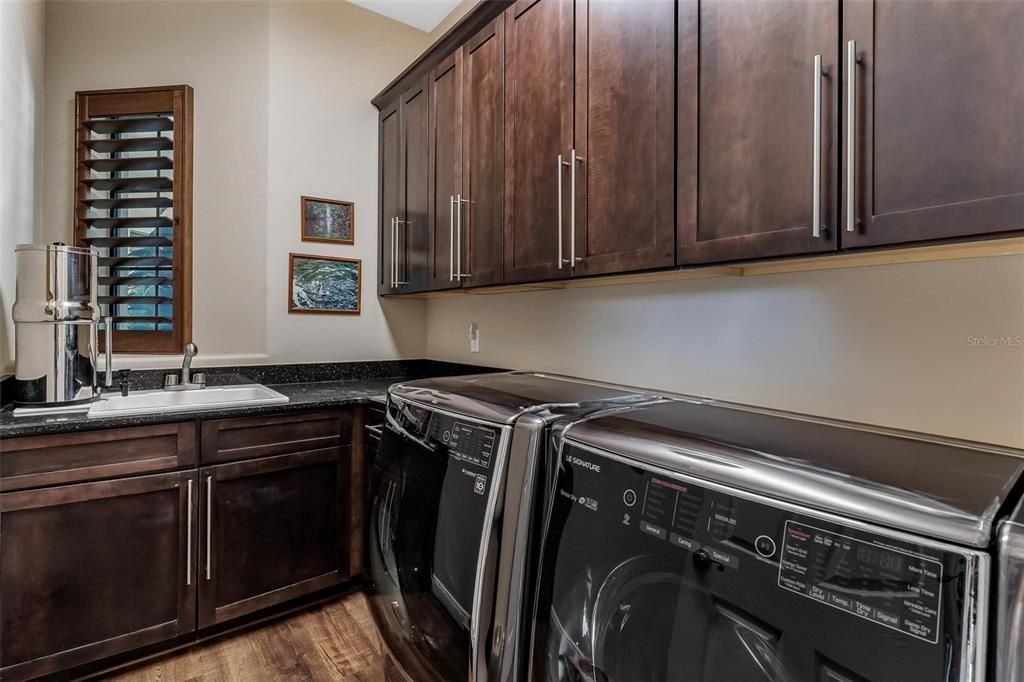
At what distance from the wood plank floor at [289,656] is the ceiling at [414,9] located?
2.94 meters

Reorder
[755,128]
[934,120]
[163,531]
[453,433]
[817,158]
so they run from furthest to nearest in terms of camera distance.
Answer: [163,531] → [453,433] → [755,128] → [817,158] → [934,120]

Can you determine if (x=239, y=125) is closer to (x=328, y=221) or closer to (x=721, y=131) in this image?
(x=328, y=221)

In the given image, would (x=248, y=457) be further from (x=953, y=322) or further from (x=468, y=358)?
(x=953, y=322)

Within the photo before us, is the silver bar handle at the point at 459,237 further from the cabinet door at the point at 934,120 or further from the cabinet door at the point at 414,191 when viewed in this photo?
the cabinet door at the point at 934,120

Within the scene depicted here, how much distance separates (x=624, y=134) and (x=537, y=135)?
0.40 m

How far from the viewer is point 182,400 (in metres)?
2.29

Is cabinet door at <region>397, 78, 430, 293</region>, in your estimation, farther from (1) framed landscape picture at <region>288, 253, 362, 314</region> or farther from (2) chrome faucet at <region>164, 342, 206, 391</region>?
(2) chrome faucet at <region>164, 342, 206, 391</region>

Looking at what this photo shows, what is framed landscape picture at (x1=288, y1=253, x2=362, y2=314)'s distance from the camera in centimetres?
261

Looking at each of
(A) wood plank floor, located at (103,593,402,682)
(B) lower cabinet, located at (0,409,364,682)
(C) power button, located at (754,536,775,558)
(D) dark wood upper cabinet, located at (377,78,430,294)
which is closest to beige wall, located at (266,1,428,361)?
(D) dark wood upper cabinet, located at (377,78,430,294)

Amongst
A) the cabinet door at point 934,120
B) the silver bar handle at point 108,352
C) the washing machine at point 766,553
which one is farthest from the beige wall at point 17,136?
the cabinet door at point 934,120

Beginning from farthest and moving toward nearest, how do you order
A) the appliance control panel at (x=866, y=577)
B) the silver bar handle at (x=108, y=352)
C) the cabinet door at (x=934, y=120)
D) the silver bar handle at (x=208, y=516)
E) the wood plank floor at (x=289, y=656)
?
the silver bar handle at (x=108, y=352), the silver bar handle at (x=208, y=516), the wood plank floor at (x=289, y=656), the cabinet door at (x=934, y=120), the appliance control panel at (x=866, y=577)

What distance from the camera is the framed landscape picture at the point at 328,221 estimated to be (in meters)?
2.64

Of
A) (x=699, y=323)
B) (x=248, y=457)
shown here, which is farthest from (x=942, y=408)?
(x=248, y=457)

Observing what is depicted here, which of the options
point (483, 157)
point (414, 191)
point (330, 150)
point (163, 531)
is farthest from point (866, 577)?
point (330, 150)
